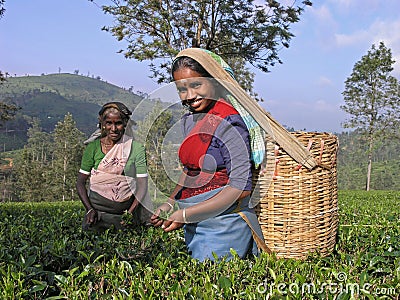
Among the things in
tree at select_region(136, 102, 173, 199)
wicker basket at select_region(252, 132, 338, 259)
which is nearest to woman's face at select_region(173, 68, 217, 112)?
tree at select_region(136, 102, 173, 199)

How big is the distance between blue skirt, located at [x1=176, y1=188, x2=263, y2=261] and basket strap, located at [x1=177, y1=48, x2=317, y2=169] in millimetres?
471

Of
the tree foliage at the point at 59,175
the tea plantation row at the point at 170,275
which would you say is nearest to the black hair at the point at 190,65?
the tea plantation row at the point at 170,275

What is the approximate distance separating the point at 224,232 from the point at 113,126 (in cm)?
175

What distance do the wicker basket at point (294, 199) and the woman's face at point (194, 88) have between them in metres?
0.59

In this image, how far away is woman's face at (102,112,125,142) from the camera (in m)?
3.89

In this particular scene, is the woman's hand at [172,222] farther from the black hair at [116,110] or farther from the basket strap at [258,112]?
the black hair at [116,110]

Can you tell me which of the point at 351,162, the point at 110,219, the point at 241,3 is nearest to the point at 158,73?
the point at 241,3

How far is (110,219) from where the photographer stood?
151 inches

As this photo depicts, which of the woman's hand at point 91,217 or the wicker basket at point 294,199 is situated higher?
the wicker basket at point 294,199

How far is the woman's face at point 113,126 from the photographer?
12.8 ft

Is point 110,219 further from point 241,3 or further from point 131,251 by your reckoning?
point 241,3

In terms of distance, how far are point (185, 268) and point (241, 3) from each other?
39.9 ft

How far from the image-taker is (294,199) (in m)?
2.91

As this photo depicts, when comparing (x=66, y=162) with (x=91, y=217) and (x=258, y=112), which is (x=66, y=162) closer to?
(x=91, y=217)
